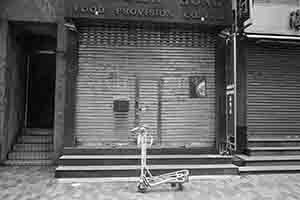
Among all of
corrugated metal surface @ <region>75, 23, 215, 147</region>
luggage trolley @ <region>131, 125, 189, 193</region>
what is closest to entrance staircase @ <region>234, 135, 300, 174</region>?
corrugated metal surface @ <region>75, 23, 215, 147</region>

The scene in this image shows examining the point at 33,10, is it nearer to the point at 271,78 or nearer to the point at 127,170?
the point at 127,170

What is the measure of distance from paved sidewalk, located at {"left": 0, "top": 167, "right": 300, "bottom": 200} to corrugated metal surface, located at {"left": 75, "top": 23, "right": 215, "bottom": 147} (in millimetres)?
1571

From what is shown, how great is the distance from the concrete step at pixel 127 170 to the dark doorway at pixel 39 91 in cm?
305

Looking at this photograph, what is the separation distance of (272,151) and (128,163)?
15.0 feet

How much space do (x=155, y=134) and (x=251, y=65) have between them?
4.07 m

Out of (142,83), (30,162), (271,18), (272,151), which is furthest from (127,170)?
(271,18)

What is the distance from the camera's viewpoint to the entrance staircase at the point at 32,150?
6616 mm

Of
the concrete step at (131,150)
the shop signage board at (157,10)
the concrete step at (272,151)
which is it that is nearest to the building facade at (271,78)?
the concrete step at (272,151)

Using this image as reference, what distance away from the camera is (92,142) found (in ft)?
21.4

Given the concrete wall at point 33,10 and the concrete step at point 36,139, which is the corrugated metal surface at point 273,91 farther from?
the concrete step at point 36,139

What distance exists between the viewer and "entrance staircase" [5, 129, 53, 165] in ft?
21.7

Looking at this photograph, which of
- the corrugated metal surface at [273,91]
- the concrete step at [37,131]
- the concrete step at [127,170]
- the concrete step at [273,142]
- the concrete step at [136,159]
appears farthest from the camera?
the concrete step at [37,131]

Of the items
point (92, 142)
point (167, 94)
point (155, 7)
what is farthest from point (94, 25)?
point (92, 142)

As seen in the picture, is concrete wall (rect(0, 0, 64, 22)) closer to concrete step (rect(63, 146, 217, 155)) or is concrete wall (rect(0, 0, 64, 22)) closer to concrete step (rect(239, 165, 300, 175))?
concrete step (rect(63, 146, 217, 155))
